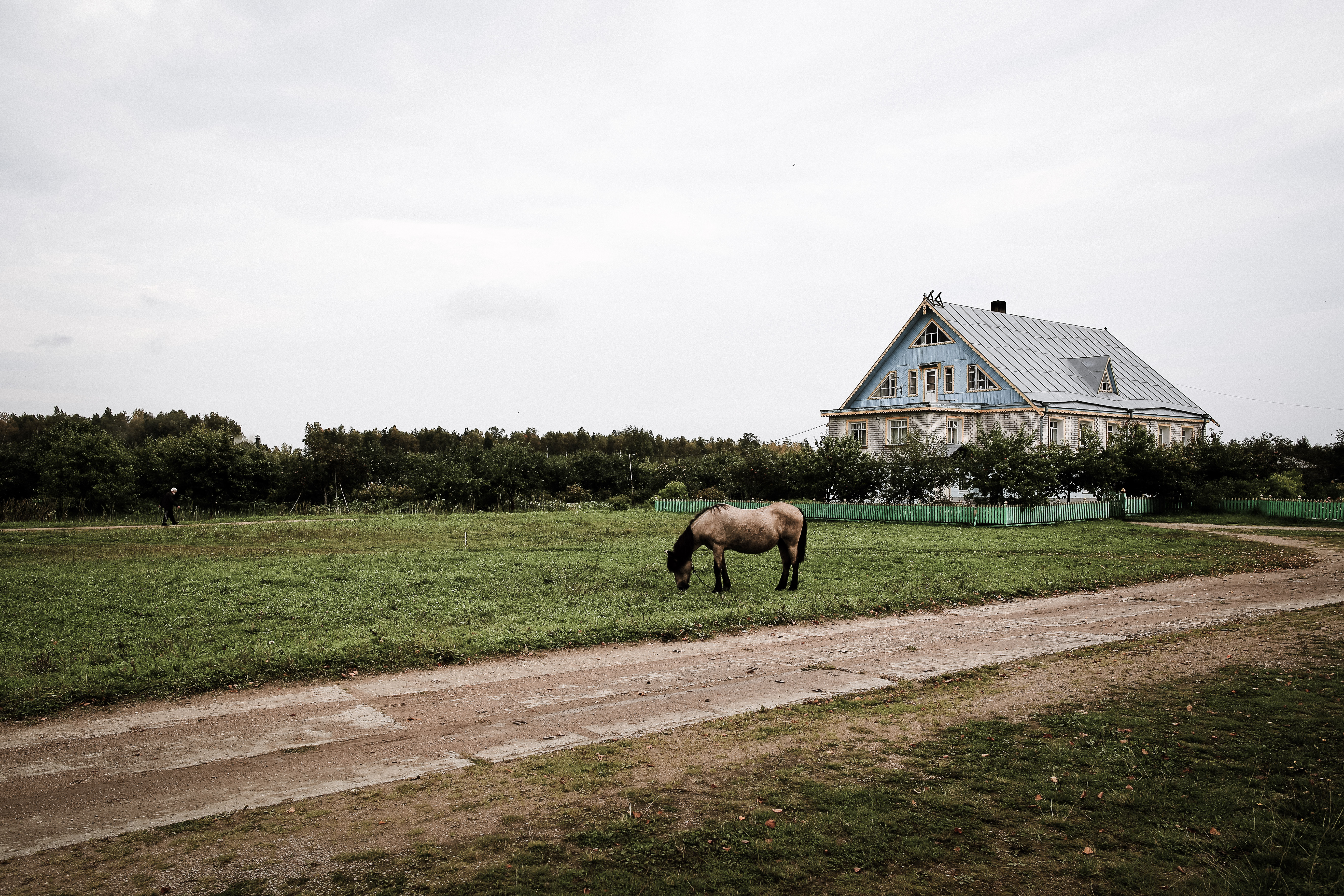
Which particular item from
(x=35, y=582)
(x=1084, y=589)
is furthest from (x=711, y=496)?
(x=35, y=582)

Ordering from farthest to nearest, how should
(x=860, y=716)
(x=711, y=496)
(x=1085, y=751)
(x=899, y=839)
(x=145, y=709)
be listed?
(x=711, y=496) → (x=145, y=709) → (x=860, y=716) → (x=1085, y=751) → (x=899, y=839)

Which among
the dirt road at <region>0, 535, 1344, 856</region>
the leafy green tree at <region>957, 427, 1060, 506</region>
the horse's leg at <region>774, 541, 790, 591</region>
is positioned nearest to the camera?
the dirt road at <region>0, 535, 1344, 856</region>

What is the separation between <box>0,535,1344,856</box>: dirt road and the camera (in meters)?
6.36

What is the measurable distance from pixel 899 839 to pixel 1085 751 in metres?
2.67

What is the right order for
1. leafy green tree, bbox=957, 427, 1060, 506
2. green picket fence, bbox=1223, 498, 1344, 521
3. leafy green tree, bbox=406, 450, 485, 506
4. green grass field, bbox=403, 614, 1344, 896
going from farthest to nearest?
leafy green tree, bbox=406, 450, 485, 506 < leafy green tree, bbox=957, 427, 1060, 506 < green picket fence, bbox=1223, 498, 1344, 521 < green grass field, bbox=403, 614, 1344, 896

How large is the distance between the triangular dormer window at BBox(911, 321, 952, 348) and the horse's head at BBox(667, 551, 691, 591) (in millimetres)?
38295

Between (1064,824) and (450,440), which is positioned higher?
(450,440)

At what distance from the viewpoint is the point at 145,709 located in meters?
8.83

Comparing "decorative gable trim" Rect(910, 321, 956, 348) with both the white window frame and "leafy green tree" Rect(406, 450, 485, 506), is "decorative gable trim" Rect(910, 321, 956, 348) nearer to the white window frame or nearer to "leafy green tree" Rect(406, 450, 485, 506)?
the white window frame

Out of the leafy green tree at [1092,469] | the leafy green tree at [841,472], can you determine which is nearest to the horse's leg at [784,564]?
the leafy green tree at [841,472]

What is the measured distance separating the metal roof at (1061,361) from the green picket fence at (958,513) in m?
8.55

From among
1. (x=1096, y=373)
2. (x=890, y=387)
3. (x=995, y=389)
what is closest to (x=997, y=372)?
(x=995, y=389)

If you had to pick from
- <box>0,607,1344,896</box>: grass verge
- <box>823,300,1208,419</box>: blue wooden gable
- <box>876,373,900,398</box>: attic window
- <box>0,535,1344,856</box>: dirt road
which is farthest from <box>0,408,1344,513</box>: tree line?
<box>0,607,1344,896</box>: grass verge

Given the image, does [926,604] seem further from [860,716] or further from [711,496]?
[711,496]
